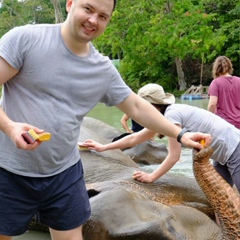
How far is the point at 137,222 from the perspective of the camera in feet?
10.0

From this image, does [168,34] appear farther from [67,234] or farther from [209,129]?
[67,234]

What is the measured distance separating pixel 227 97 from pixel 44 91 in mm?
3626

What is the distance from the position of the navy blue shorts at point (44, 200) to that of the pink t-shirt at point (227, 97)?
3.32 m

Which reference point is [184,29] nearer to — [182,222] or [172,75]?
[172,75]

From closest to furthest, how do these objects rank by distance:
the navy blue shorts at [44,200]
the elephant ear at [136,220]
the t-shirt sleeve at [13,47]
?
the t-shirt sleeve at [13,47] < the navy blue shorts at [44,200] < the elephant ear at [136,220]

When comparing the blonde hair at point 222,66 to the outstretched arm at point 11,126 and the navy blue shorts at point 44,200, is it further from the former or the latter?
the outstretched arm at point 11,126

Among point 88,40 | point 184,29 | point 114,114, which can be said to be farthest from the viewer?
point 184,29

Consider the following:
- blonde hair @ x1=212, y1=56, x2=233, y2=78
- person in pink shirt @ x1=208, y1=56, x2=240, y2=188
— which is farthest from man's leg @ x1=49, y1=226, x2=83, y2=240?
blonde hair @ x1=212, y1=56, x2=233, y2=78

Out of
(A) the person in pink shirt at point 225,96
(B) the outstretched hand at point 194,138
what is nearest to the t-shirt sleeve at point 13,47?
(B) the outstretched hand at point 194,138

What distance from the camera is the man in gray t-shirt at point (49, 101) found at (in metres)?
2.37

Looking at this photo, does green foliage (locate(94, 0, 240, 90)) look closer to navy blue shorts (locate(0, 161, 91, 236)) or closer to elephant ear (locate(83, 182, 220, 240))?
elephant ear (locate(83, 182, 220, 240))

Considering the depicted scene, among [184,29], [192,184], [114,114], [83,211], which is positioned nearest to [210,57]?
[184,29]

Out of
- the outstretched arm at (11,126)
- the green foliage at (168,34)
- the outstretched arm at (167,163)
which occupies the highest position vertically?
the outstretched arm at (11,126)

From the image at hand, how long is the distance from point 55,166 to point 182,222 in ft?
3.65
